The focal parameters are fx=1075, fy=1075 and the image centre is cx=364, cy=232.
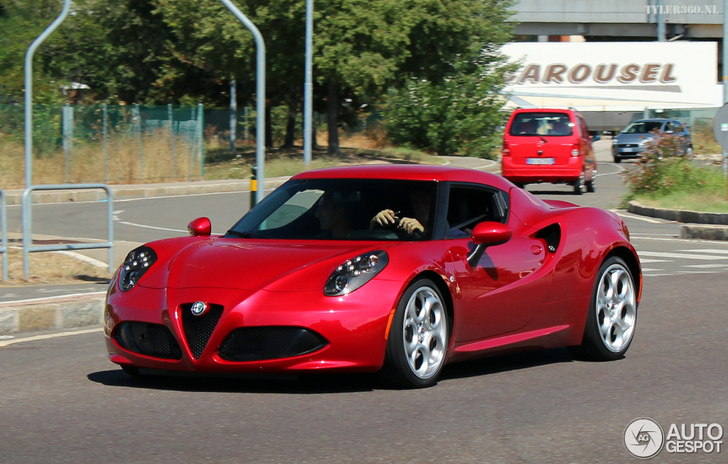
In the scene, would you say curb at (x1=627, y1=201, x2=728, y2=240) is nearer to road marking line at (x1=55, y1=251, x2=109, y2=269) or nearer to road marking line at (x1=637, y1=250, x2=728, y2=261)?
road marking line at (x1=637, y1=250, x2=728, y2=261)

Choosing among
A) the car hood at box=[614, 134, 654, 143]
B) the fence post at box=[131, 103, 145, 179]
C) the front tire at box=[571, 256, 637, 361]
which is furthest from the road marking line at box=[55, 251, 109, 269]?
the car hood at box=[614, 134, 654, 143]

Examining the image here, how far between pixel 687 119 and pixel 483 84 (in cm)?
1760

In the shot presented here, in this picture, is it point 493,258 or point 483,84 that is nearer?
point 493,258

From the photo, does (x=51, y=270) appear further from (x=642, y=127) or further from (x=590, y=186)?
(x=642, y=127)

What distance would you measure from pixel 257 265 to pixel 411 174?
4.53ft

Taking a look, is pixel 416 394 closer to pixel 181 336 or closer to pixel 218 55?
pixel 181 336

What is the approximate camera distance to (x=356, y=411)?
17.9 feet

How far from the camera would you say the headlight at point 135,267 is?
614cm

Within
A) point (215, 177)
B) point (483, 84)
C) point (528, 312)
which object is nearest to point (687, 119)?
point (483, 84)

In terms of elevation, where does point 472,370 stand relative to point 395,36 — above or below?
below

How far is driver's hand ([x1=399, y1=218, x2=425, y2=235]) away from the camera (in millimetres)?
6429

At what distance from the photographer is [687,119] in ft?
177

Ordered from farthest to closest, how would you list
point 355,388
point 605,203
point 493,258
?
1. point 605,203
2. point 493,258
3. point 355,388

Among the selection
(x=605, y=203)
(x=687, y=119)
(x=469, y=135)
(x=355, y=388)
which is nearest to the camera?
(x=355, y=388)
